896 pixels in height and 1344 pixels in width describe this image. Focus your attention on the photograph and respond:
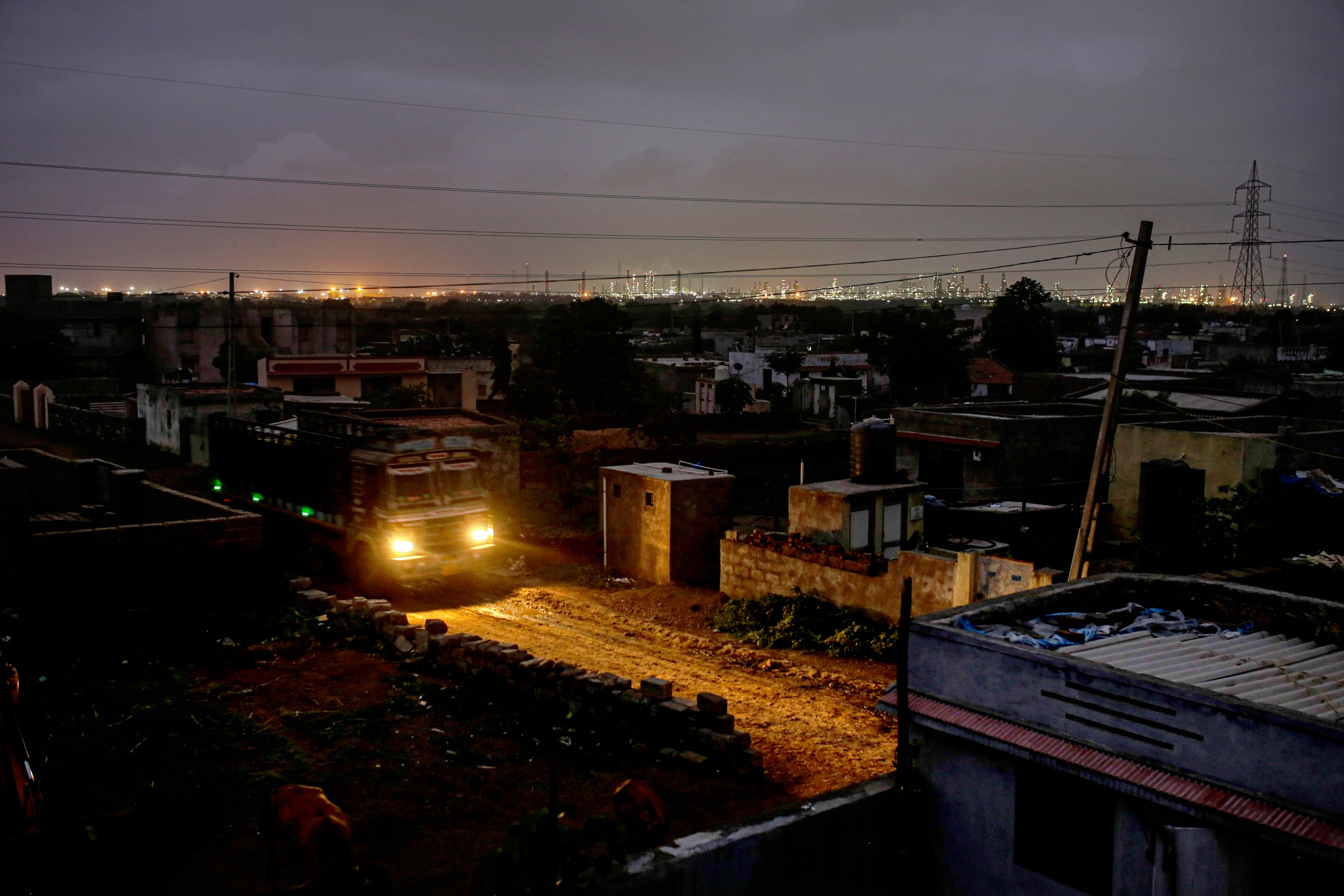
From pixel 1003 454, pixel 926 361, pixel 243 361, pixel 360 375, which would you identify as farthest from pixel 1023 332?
pixel 243 361

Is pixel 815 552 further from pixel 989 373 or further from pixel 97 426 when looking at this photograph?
pixel 989 373

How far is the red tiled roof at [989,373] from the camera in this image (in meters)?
56.1

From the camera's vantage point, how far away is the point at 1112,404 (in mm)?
13914

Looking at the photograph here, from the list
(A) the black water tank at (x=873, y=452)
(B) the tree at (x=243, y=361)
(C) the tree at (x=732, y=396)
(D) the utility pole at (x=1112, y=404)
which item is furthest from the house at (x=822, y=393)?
(D) the utility pole at (x=1112, y=404)

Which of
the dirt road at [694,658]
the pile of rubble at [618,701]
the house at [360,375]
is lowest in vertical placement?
the dirt road at [694,658]

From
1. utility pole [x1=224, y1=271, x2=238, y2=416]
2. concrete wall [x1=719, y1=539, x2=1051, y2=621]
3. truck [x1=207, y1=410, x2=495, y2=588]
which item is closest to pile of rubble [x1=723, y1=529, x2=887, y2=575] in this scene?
concrete wall [x1=719, y1=539, x2=1051, y2=621]

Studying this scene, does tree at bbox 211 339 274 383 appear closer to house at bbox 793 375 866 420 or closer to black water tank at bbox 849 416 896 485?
house at bbox 793 375 866 420

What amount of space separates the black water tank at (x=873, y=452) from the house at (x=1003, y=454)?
27.9 ft

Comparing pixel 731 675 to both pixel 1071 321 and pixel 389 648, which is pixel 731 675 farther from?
pixel 1071 321

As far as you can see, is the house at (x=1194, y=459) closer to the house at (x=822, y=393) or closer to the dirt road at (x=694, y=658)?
the dirt road at (x=694, y=658)

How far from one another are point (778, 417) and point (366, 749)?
153ft

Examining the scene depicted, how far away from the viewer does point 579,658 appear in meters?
15.8

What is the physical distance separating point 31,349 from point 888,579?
54.0 meters

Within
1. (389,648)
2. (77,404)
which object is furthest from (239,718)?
(77,404)
